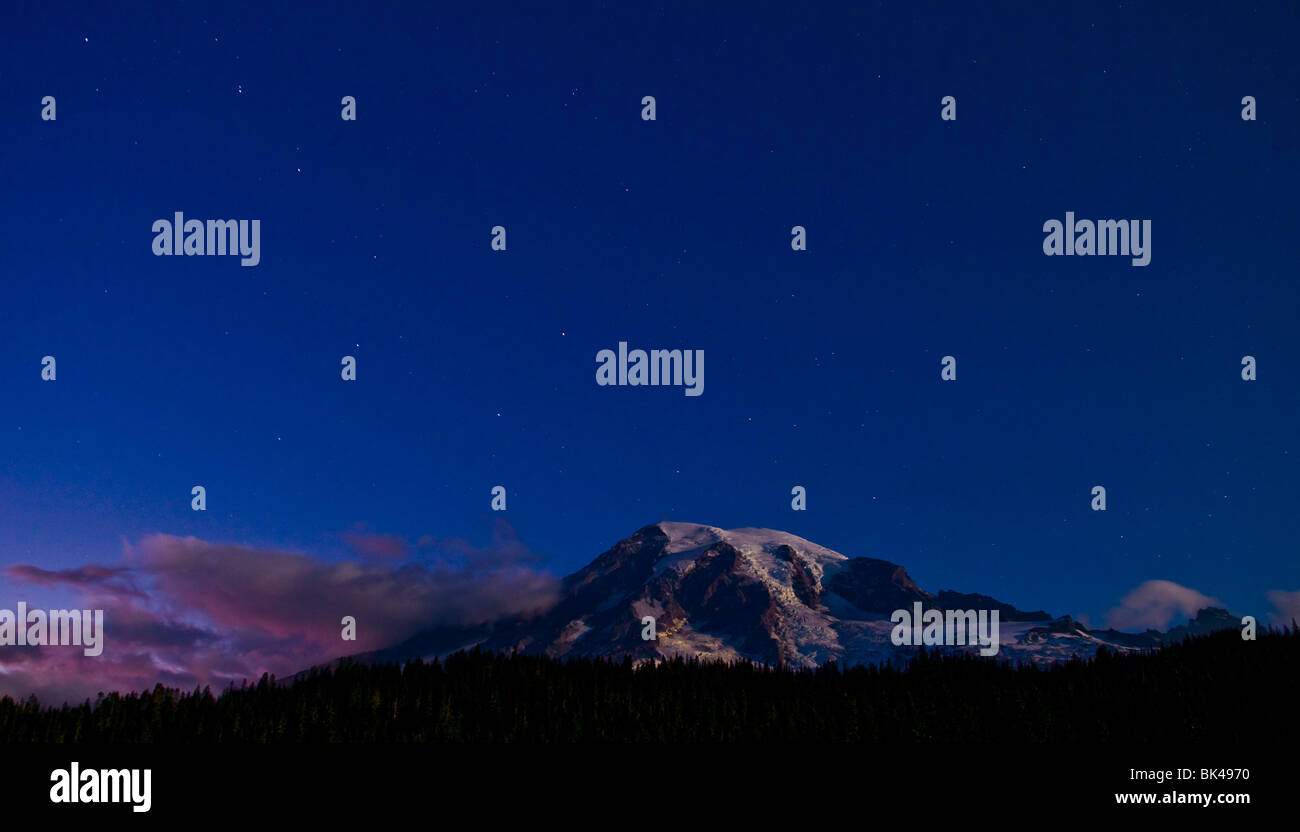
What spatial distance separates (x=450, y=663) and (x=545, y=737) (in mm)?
15732

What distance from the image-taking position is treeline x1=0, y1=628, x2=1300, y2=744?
31422 millimetres

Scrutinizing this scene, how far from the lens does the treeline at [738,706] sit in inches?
1237

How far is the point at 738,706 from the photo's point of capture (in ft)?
123
